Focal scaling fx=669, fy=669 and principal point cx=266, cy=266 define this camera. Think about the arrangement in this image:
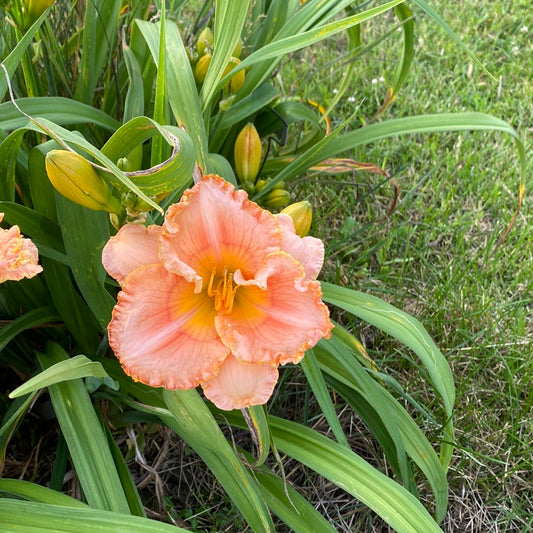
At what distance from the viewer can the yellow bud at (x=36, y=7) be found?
3.25 feet

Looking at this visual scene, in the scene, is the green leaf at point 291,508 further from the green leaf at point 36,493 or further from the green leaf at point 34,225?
the green leaf at point 34,225

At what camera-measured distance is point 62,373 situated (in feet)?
2.64

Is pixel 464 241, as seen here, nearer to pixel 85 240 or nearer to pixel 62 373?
pixel 85 240

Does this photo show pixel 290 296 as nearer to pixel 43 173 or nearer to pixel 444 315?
pixel 43 173

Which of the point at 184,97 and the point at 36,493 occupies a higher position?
the point at 184,97

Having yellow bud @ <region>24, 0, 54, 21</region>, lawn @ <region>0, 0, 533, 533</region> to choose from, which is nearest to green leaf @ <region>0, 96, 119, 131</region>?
lawn @ <region>0, 0, 533, 533</region>

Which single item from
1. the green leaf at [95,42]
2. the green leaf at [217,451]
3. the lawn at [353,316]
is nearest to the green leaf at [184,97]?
the lawn at [353,316]

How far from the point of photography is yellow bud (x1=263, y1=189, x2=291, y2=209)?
4.25 feet

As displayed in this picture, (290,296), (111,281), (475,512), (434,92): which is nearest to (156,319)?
(290,296)

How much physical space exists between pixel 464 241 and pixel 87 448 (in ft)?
4.06

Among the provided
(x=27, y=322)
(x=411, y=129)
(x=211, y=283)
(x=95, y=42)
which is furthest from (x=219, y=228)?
(x=411, y=129)

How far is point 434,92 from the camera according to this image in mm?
2275

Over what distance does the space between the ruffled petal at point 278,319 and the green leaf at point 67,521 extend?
238mm

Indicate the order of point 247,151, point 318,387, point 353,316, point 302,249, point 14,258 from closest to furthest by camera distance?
point 14,258
point 302,249
point 318,387
point 247,151
point 353,316
